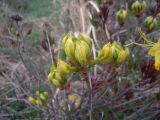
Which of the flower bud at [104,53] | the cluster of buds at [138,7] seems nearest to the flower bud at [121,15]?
the cluster of buds at [138,7]

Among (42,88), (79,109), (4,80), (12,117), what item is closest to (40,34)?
(4,80)

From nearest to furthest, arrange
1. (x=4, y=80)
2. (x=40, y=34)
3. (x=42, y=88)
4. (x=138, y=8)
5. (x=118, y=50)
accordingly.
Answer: (x=118, y=50), (x=138, y=8), (x=42, y=88), (x=4, y=80), (x=40, y=34)

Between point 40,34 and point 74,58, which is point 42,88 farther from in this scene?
point 40,34

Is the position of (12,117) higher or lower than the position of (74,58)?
lower

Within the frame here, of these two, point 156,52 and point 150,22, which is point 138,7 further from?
point 156,52

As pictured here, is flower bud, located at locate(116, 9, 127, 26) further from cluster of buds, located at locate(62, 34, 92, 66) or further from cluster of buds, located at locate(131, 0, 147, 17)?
cluster of buds, located at locate(62, 34, 92, 66)

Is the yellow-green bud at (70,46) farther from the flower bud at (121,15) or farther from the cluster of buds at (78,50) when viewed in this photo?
the flower bud at (121,15)

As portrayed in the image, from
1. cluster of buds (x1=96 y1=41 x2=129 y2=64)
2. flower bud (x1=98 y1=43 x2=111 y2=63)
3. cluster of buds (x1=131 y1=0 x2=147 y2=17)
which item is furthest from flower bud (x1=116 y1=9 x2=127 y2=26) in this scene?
flower bud (x1=98 y1=43 x2=111 y2=63)

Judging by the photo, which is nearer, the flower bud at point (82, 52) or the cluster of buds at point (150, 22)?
the flower bud at point (82, 52)

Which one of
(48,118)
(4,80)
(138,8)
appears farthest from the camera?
(4,80)
